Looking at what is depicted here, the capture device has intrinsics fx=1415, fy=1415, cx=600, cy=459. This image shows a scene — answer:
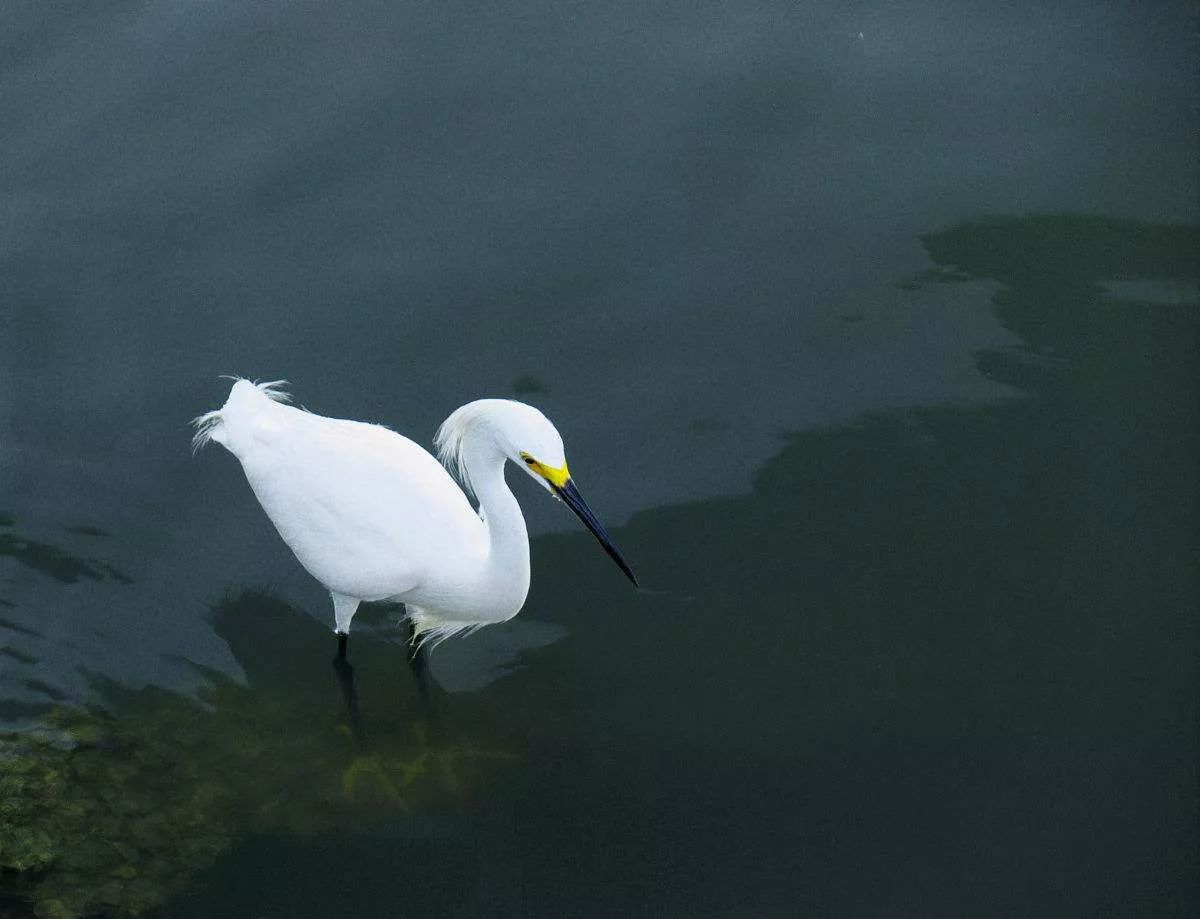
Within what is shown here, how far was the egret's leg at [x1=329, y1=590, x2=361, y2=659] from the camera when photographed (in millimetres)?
5410

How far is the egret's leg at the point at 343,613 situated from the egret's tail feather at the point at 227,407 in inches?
31.8

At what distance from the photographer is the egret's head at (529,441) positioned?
470 centimetres

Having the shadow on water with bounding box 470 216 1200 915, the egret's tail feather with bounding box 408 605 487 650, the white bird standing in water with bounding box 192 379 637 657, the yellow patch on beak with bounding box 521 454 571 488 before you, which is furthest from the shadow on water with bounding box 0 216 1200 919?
the yellow patch on beak with bounding box 521 454 571 488

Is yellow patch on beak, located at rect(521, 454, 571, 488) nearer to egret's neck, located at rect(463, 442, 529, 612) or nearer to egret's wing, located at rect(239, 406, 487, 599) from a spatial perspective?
egret's neck, located at rect(463, 442, 529, 612)

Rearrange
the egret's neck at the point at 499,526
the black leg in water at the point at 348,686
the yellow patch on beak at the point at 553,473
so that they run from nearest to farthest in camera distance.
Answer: the yellow patch on beak at the point at 553,473 → the egret's neck at the point at 499,526 → the black leg in water at the point at 348,686

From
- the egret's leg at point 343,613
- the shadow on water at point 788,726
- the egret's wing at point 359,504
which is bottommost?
the shadow on water at point 788,726

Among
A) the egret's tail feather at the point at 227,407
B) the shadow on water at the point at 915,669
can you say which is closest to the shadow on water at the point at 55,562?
the egret's tail feather at the point at 227,407

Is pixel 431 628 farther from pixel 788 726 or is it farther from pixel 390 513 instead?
pixel 788 726

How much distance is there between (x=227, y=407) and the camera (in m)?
5.70

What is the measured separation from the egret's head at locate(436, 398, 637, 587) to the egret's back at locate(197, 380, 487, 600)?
1.64 feet

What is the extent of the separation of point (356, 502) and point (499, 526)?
56cm

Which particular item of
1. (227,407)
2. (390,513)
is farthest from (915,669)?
(227,407)

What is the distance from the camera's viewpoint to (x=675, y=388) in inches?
260

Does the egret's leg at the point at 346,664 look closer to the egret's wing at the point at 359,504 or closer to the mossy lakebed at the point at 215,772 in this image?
the mossy lakebed at the point at 215,772
